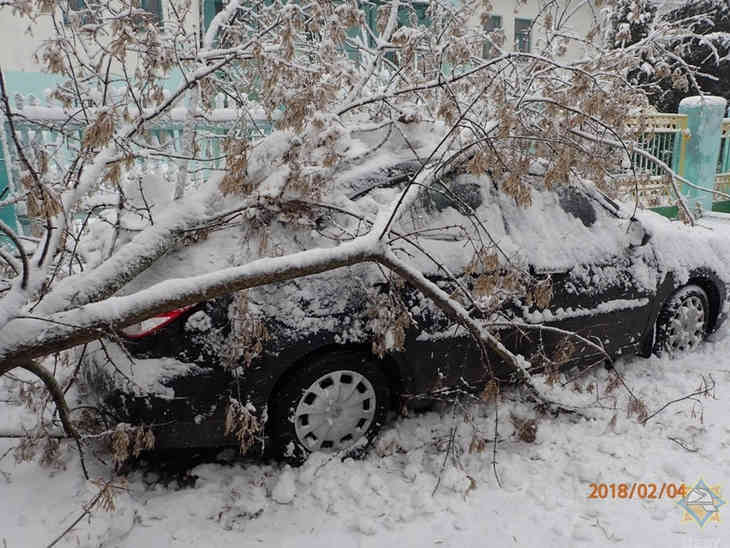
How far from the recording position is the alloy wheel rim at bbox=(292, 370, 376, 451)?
3.01m

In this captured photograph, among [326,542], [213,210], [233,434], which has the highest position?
[213,210]

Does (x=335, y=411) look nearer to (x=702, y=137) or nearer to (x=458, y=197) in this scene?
(x=458, y=197)

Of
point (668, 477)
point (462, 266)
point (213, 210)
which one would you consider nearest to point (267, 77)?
point (213, 210)

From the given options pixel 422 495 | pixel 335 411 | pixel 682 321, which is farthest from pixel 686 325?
pixel 335 411

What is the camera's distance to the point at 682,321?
4449mm

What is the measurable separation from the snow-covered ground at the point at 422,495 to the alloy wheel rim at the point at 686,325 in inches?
36.9

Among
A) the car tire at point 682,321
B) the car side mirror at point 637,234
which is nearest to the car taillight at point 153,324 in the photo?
the car side mirror at point 637,234

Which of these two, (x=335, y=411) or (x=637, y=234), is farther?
(x=637, y=234)

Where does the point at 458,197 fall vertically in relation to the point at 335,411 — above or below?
above

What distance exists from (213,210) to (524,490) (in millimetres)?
2164

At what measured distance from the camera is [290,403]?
115 inches

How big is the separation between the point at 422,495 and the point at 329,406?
65cm

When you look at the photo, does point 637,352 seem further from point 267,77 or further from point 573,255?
point 267,77

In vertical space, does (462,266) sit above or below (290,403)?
above
